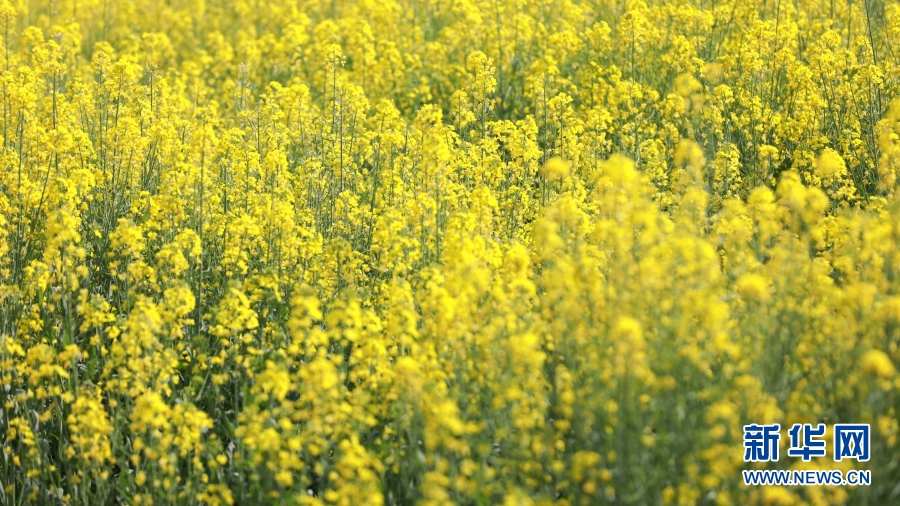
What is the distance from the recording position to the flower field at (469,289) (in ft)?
12.0

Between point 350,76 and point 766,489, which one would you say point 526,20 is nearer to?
point 350,76

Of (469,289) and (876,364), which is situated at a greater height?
(469,289)

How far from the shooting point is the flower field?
3.66 metres

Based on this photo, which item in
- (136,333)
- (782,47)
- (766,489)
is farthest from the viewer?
(782,47)

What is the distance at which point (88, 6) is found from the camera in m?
12.5

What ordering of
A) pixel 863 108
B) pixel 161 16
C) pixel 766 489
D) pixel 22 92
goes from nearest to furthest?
1. pixel 766 489
2. pixel 22 92
3. pixel 863 108
4. pixel 161 16

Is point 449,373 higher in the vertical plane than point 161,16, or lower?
lower

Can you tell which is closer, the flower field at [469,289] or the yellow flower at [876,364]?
the yellow flower at [876,364]

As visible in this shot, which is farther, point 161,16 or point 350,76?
point 161,16

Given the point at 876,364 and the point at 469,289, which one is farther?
the point at 469,289

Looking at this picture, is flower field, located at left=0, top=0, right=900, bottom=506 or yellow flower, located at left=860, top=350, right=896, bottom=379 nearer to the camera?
yellow flower, located at left=860, top=350, right=896, bottom=379

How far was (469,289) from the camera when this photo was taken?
424 centimetres

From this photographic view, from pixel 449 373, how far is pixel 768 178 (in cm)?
316

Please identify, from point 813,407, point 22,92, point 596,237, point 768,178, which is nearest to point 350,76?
point 22,92
